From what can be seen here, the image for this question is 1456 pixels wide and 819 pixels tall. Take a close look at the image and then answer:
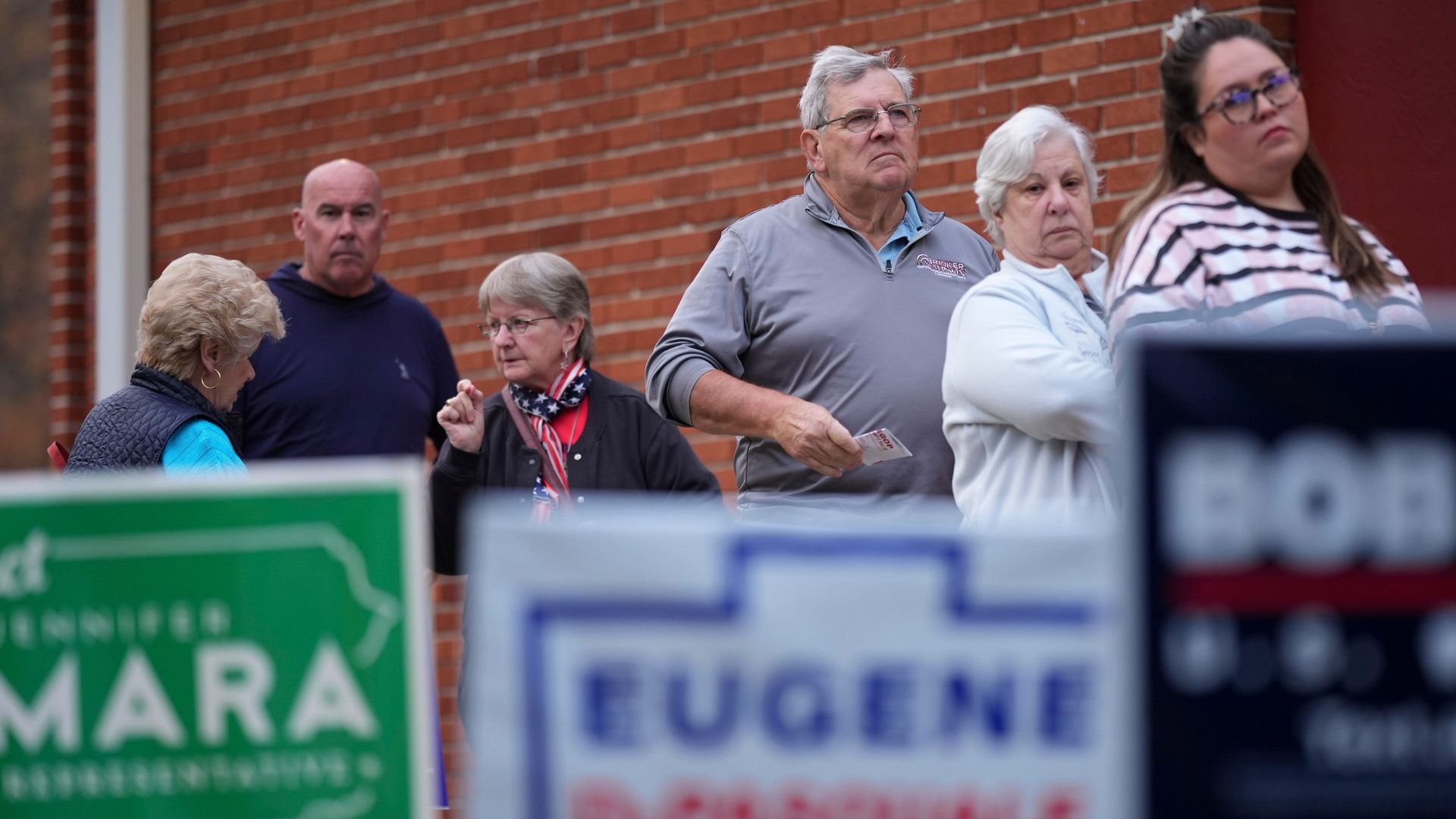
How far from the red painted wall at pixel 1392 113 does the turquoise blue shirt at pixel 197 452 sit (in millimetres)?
2763

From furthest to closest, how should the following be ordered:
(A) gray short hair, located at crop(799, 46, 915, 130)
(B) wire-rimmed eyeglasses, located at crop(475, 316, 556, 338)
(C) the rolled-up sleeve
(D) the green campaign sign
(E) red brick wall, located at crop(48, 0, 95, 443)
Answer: (E) red brick wall, located at crop(48, 0, 95, 443), (B) wire-rimmed eyeglasses, located at crop(475, 316, 556, 338), (A) gray short hair, located at crop(799, 46, 915, 130), (C) the rolled-up sleeve, (D) the green campaign sign

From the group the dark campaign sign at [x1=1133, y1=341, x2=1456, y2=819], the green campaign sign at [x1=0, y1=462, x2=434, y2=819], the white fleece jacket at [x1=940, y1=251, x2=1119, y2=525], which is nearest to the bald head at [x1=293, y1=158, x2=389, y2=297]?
the white fleece jacket at [x1=940, y1=251, x2=1119, y2=525]

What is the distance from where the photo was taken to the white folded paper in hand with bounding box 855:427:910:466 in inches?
147

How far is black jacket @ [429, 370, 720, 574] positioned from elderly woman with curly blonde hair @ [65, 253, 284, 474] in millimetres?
635

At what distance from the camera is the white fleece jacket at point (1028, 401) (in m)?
3.29

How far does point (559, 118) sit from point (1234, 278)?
4.01m

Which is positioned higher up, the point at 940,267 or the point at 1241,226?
the point at 940,267

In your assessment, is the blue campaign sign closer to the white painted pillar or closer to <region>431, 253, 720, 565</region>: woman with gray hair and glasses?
<region>431, 253, 720, 565</region>: woman with gray hair and glasses

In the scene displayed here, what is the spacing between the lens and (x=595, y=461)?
457cm

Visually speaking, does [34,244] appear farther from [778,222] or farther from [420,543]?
[420,543]

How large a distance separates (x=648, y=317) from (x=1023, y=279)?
2869 millimetres

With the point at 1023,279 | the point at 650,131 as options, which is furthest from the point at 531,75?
the point at 1023,279

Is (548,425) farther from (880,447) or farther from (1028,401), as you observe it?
(1028,401)

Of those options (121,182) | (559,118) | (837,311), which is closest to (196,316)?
(837,311)
